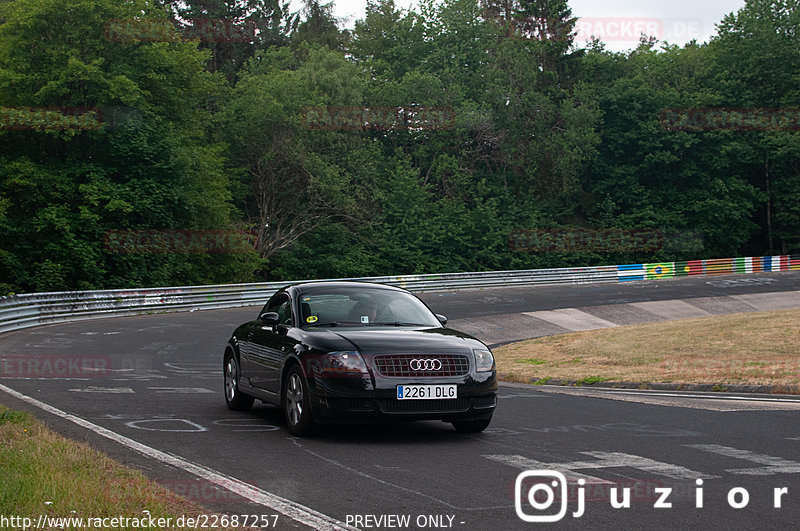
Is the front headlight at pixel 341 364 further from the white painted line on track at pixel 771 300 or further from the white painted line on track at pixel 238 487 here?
the white painted line on track at pixel 771 300

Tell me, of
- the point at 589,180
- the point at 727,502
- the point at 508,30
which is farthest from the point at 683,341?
the point at 508,30

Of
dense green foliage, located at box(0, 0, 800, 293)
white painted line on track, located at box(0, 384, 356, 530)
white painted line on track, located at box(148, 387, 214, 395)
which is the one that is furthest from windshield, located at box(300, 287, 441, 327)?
dense green foliage, located at box(0, 0, 800, 293)

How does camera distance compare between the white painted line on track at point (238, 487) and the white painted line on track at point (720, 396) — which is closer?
the white painted line on track at point (238, 487)

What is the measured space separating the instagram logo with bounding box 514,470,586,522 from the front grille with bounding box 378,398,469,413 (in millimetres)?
1653

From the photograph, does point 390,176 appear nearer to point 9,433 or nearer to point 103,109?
point 103,109

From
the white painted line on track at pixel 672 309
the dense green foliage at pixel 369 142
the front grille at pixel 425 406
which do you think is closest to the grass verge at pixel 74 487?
the front grille at pixel 425 406

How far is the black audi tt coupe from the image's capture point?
339 inches

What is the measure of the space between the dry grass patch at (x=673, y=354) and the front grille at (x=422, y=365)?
748cm

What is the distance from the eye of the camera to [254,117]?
58656 millimetres

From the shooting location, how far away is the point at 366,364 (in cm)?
865

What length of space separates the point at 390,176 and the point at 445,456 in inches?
2357

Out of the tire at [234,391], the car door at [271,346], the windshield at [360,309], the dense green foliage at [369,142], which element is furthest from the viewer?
the dense green foliage at [369,142]

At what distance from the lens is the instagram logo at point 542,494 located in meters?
5.81

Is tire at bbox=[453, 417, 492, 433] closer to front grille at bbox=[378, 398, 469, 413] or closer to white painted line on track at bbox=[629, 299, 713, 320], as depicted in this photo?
front grille at bbox=[378, 398, 469, 413]
